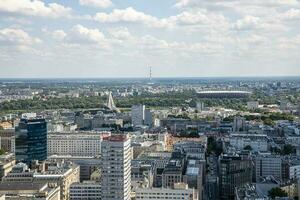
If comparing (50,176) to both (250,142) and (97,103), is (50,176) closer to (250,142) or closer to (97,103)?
(250,142)

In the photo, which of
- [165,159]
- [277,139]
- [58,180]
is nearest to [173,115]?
[277,139]

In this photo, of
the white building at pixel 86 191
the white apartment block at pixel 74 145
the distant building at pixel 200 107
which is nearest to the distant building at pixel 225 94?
the distant building at pixel 200 107

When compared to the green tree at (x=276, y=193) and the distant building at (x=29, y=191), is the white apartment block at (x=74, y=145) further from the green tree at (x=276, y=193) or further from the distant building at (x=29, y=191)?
the green tree at (x=276, y=193)

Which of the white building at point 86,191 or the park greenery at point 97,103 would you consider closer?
the white building at point 86,191

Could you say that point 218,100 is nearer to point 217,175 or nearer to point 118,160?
point 217,175

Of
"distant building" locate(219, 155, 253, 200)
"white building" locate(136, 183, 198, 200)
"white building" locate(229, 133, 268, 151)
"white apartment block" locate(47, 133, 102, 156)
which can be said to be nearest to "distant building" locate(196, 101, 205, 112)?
"white building" locate(229, 133, 268, 151)

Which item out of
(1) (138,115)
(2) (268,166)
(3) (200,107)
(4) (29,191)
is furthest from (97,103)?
(4) (29,191)

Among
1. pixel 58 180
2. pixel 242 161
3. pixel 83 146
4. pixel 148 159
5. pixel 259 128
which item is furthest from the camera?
pixel 259 128
